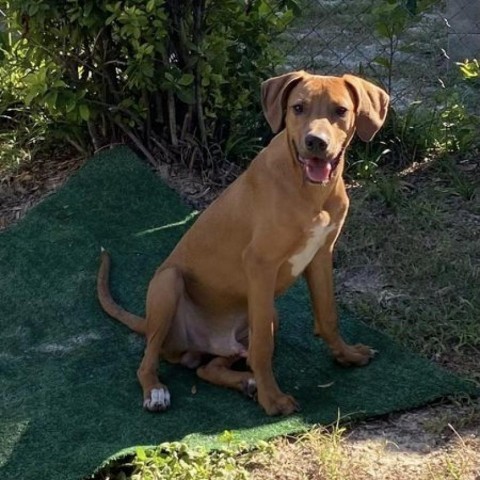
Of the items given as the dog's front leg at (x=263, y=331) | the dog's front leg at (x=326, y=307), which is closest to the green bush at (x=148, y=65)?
the dog's front leg at (x=326, y=307)

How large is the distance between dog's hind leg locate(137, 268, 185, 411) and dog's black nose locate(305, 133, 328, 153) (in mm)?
934

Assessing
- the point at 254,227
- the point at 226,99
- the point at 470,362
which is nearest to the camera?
the point at 254,227

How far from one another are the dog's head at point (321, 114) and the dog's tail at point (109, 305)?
3.69 ft

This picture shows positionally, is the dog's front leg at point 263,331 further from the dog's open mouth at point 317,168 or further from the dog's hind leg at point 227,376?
the dog's open mouth at point 317,168

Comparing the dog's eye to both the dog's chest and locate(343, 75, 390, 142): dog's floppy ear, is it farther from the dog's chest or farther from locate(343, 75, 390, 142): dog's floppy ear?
the dog's chest

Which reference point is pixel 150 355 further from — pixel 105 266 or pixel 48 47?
pixel 48 47

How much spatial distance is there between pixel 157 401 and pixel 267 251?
2.47ft

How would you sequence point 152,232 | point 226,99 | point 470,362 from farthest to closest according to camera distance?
point 226,99 → point 152,232 → point 470,362

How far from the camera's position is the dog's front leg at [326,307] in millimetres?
4332

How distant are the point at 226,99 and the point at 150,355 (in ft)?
7.97

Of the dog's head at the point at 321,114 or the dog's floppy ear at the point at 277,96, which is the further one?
the dog's floppy ear at the point at 277,96

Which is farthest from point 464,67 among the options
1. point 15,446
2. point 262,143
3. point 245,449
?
point 15,446

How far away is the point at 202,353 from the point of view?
4492mm

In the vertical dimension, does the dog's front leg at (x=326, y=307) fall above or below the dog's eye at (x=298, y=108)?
below
